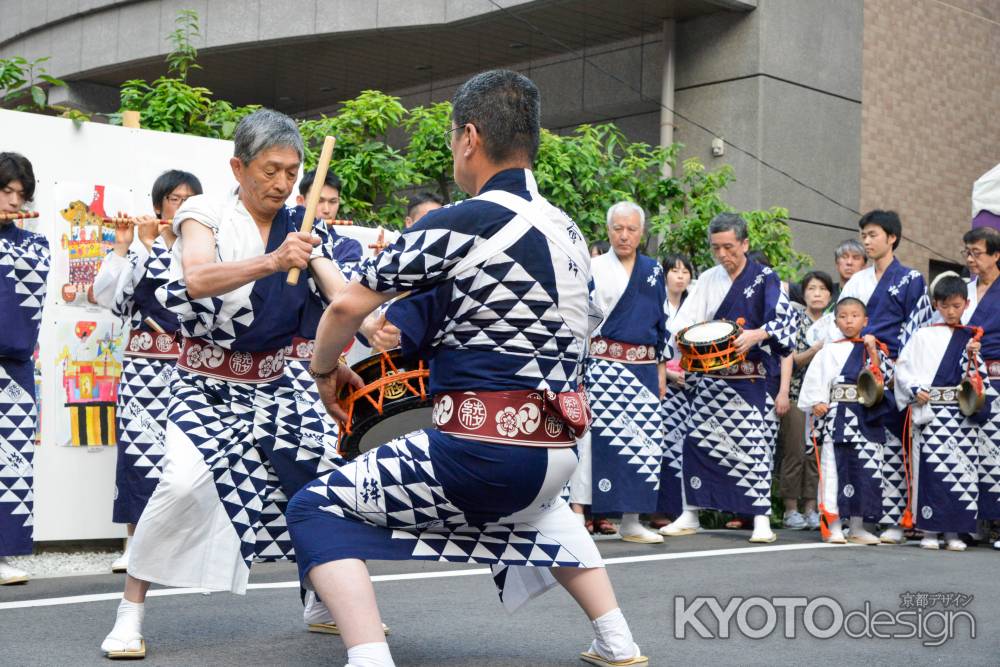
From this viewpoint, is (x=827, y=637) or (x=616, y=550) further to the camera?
(x=616, y=550)

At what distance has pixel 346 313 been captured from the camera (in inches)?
133

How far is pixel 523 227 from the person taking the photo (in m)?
3.38

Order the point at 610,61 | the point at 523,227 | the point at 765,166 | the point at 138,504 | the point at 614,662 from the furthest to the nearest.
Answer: the point at 610,61, the point at 765,166, the point at 138,504, the point at 614,662, the point at 523,227

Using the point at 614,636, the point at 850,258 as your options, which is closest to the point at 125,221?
the point at 614,636

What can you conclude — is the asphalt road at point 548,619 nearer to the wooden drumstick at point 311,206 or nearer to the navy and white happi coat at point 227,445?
the navy and white happi coat at point 227,445

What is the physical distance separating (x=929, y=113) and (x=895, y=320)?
828 cm

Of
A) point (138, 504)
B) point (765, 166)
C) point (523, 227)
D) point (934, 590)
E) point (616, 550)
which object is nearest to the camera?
point (523, 227)

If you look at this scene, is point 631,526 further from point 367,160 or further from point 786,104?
point 786,104

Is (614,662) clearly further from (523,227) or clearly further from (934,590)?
(934,590)

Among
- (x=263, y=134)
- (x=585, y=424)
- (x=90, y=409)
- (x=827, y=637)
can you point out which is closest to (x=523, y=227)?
(x=585, y=424)

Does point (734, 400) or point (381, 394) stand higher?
point (381, 394)

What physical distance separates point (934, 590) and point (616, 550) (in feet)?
6.46

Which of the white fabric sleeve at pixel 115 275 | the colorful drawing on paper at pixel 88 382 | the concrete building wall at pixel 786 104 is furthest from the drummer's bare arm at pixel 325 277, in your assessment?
the concrete building wall at pixel 786 104

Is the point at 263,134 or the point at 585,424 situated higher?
the point at 263,134
